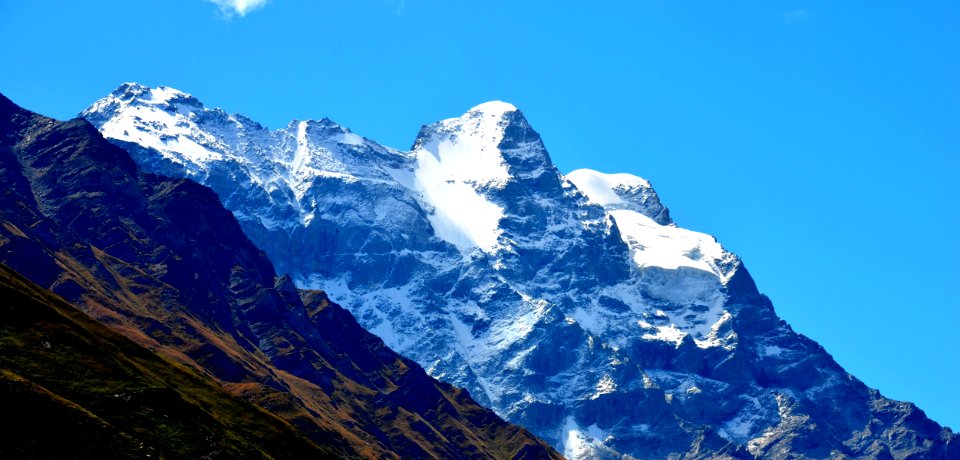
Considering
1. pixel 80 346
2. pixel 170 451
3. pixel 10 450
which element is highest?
pixel 80 346

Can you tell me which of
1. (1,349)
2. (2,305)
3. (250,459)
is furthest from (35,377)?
(250,459)

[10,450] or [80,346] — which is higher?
[80,346]

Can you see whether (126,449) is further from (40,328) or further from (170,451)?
(40,328)

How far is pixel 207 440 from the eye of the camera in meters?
187

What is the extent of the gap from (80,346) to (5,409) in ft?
159

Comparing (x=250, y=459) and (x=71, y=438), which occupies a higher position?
(x=250, y=459)

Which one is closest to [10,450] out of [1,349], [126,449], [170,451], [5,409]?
[5,409]

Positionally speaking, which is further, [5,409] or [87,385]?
[87,385]

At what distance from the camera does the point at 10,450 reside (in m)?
146

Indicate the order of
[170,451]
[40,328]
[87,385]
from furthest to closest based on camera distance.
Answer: [40,328], [87,385], [170,451]

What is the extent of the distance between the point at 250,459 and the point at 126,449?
38240mm

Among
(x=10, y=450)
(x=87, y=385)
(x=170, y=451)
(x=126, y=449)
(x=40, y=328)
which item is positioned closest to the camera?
(x=10, y=450)

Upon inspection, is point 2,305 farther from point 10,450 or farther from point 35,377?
point 10,450

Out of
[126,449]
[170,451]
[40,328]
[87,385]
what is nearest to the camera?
[126,449]
